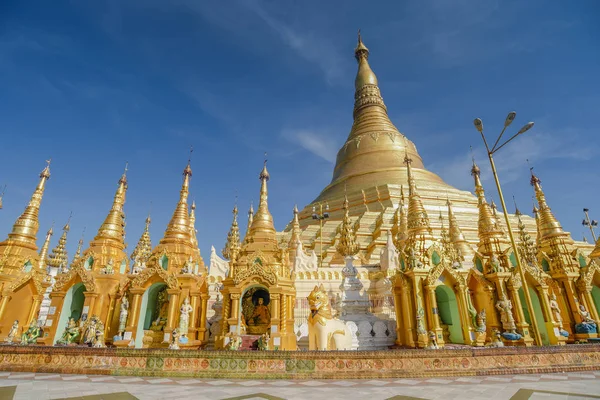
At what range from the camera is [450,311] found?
12.1 meters

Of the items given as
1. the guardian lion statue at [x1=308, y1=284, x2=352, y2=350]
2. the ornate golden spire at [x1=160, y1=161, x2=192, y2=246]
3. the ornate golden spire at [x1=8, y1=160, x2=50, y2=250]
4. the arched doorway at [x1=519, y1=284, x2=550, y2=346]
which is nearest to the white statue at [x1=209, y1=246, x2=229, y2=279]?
the ornate golden spire at [x1=160, y1=161, x2=192, y2=246]

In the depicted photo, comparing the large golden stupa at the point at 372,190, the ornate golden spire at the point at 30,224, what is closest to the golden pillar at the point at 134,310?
the ornate golden spire at the point at 30,224

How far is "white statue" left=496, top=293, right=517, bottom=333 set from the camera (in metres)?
11.2

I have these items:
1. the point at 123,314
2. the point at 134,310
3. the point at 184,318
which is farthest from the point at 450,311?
the point at 123,314

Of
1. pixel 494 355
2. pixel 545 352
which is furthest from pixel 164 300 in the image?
pixel 545 352

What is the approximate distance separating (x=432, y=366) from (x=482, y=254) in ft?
27.9

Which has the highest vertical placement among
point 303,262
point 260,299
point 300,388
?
point 303,262

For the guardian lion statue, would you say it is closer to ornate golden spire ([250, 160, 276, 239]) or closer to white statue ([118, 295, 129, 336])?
ornate golden spire ([250, 160, 276, 239])

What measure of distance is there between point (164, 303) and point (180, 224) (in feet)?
14.3

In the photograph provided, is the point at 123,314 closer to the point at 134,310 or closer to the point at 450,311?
the point at 134,310

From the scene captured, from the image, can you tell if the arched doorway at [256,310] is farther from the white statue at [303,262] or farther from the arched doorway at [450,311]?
the arched doorway at [450,311]

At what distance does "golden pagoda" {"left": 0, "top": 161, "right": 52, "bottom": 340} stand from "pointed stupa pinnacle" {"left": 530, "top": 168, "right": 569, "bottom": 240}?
78.5ft

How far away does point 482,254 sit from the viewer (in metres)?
14.2

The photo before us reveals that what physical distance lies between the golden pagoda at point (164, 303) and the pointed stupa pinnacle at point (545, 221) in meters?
16.4
